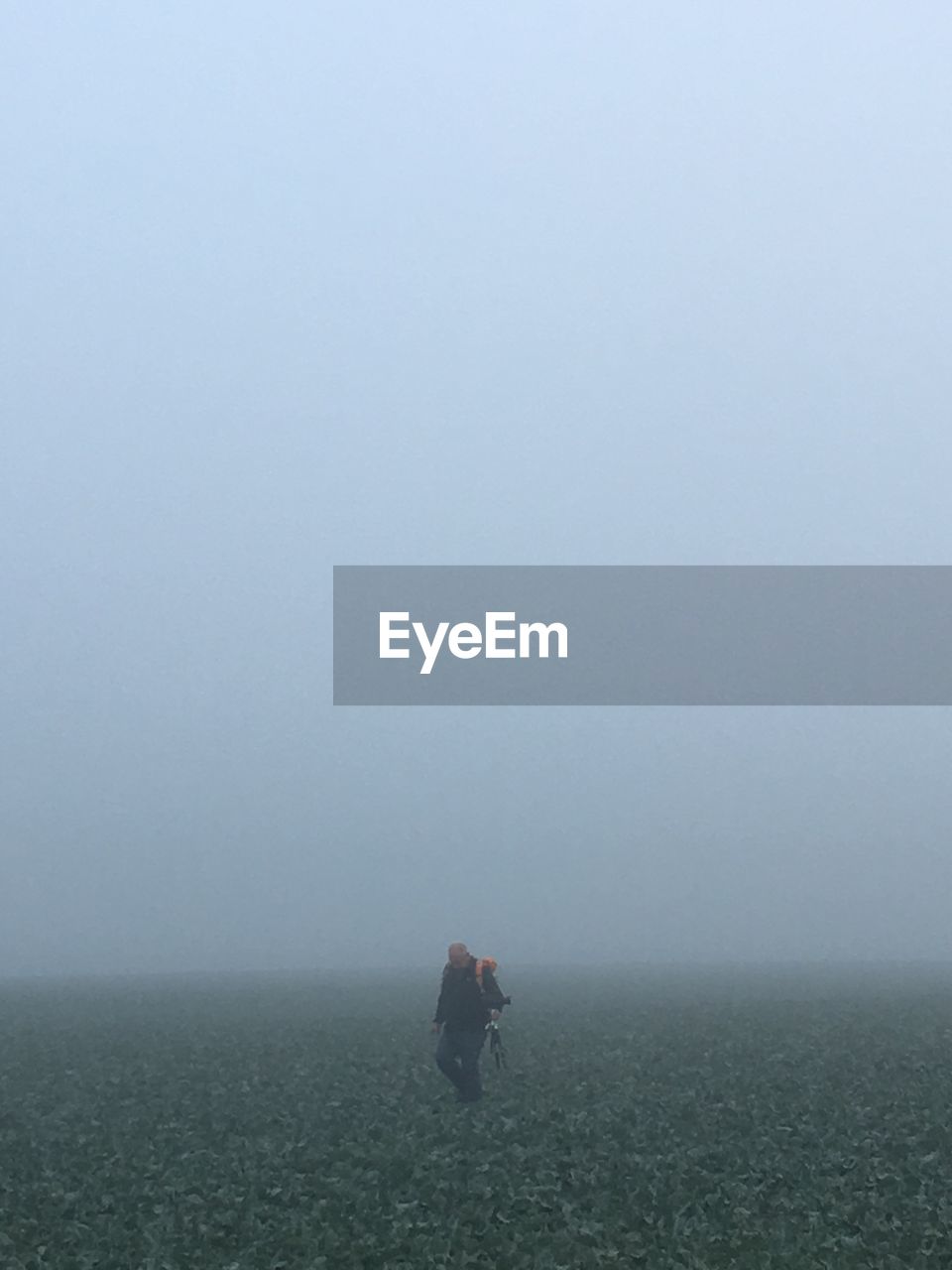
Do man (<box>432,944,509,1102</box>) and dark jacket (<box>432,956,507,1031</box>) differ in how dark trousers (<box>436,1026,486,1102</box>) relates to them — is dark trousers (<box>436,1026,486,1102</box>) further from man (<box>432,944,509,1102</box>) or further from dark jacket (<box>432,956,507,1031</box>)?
dark jacket (<box>432,956,507,1031</box>)

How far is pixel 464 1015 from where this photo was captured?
21.1 metres

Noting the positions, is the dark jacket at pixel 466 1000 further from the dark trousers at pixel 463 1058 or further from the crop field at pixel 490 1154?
the crop field at pixel 490 1154

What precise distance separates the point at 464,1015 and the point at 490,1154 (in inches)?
135

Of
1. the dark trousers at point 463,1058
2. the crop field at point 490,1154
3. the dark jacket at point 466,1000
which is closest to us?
the crop field at point 490,1154

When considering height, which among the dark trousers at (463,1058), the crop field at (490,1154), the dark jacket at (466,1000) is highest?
the dark jacket at (466,1000)

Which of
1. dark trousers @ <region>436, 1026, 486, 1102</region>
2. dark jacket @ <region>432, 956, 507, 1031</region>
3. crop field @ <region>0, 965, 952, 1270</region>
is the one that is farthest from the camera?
dark trousers @ <region>436, 1026, 486, 1102</region>

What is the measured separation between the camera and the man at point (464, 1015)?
69.3 feet

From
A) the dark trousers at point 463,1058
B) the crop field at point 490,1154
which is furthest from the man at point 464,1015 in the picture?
the crop field at point 490,1154

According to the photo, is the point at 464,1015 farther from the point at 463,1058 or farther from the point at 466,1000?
the point at 463,1058

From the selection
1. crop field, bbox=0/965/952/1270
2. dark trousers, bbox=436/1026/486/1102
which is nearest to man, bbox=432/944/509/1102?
dark trousers, bbox=436/1026/486/1102

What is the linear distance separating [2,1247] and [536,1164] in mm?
5625

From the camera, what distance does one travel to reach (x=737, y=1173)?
16.8 m

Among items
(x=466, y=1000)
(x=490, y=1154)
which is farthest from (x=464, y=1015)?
(x=490, y=1154)

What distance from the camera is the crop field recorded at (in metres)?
13.9
